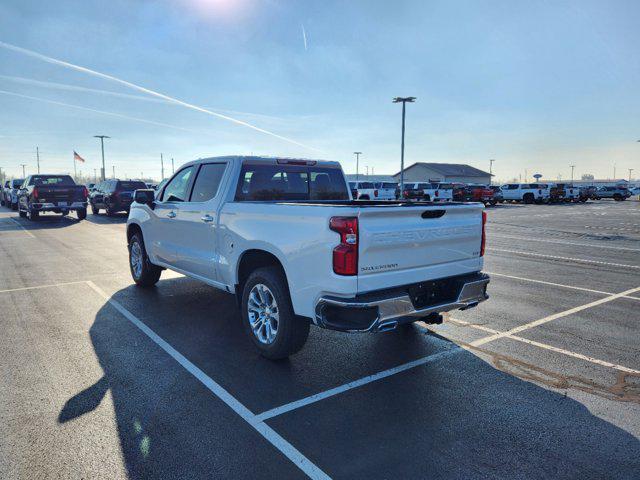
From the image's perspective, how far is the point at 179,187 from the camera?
20.4 feet

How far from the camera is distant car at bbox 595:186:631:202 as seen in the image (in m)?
51.7

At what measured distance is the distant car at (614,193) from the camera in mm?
51688

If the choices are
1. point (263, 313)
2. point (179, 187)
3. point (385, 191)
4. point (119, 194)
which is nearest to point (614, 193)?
point (385, 191)

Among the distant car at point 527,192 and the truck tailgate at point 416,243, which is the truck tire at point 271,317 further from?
the distant car at point 527,192

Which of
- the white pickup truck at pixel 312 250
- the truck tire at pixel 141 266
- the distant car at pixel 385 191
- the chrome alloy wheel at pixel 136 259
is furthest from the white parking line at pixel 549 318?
the distant car at pixel 385 191

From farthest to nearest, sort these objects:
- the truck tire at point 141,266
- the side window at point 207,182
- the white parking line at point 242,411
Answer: the truck tire at point 141,266 → the side window at point 207,182 → the white parking line at point 242,411

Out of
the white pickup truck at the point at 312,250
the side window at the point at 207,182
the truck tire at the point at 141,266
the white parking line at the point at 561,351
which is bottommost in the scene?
the white parking line at the point at 561,351

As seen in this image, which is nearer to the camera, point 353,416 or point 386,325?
point 353,416

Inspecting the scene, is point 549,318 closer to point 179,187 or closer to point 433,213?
point 433,213

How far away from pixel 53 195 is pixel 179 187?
1710 cm

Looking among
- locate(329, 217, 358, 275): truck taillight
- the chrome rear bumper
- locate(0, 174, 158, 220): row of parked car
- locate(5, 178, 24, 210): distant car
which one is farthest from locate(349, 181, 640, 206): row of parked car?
locate(329, 217, 358, 275): truck taillight

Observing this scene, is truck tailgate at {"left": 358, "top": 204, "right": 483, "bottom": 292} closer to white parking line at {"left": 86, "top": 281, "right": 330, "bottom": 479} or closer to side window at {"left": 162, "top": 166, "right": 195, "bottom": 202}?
white parking line at {"left": 86, "top": 281, "right": 330, "bottom": 479}

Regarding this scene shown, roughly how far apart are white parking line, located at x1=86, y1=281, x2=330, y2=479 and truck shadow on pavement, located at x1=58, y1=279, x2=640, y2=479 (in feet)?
0.17

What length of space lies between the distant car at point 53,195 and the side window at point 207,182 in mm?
17221
